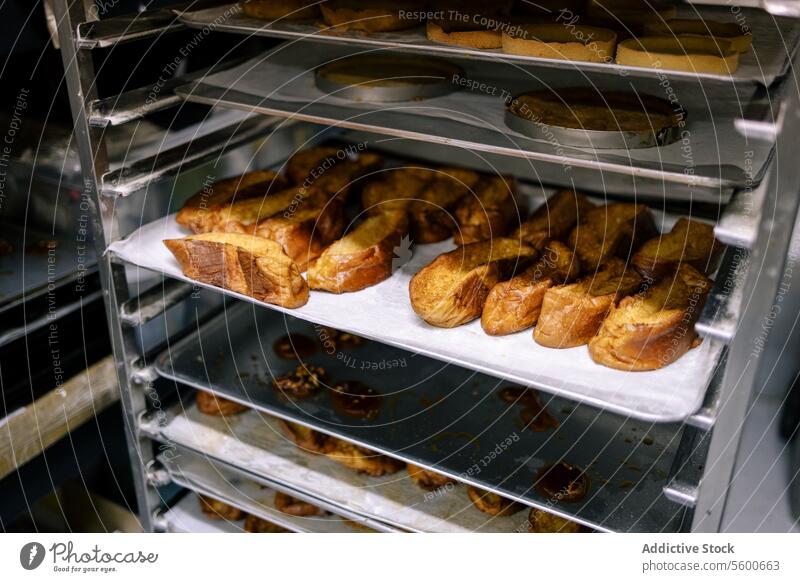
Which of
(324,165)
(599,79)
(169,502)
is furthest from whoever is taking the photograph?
(169,502)

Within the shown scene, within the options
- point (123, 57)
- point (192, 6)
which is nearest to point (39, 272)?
point (123, 57)

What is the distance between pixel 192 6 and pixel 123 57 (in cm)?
27

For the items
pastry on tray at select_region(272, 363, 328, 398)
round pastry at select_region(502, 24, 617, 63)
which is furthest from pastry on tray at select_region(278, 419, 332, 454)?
round pastry at select_region(502, 24, 617, 63)

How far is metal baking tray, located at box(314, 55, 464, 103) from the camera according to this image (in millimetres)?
1613

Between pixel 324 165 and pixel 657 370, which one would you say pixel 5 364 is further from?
pixel 657 370

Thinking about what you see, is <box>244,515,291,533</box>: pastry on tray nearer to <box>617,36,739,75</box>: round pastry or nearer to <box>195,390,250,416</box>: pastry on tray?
<box>195,390,250,416</box>: pastry on tray

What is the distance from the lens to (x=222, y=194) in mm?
1934

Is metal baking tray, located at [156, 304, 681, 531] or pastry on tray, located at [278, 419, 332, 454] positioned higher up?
metal baking tray, located at [156, 304, 681, 531]

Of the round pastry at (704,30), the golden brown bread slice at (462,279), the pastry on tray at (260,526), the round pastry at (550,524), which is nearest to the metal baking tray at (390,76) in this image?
the golden brown bread slice at (462,279)

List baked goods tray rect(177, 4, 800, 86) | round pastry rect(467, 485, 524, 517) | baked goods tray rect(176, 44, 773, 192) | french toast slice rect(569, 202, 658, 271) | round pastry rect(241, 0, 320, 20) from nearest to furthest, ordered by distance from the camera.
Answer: baked goods tray rect(177, 4, 800, 86), baked goods tray rect(176, 44, 773, 192), round pastry rect(241, 0, 320, 20), french toast slice rect(569, 202, 658, 271), round pastry rect(467, 485, 524, 517)

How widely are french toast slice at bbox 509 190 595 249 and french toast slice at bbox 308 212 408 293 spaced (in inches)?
12.1

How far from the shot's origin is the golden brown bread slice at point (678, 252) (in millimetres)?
1636

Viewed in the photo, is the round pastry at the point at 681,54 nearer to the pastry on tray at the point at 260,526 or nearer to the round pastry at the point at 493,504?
the round pastry at the point at 493,504

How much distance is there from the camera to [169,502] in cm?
224
